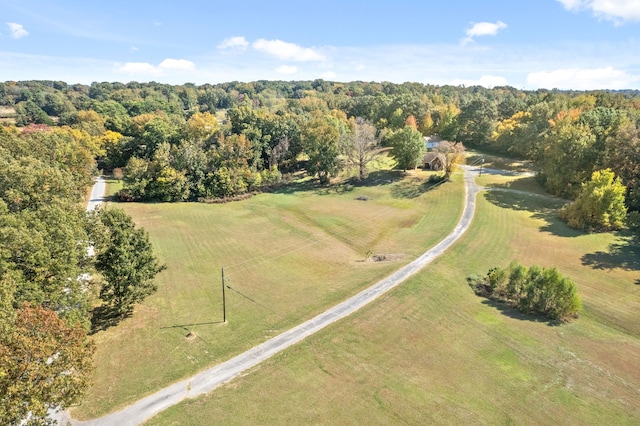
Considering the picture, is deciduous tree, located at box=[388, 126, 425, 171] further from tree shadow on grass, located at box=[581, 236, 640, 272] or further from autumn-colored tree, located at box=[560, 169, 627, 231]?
tree shadow on grass, located at box=[581, 236, 640, 272]

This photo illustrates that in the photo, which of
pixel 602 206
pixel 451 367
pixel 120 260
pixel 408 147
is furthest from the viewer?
pixel 408 147

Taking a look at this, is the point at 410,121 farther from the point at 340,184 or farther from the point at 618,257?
the point at 618,257

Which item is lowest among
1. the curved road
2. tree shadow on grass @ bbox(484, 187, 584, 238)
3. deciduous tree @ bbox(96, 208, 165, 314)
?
the curved road

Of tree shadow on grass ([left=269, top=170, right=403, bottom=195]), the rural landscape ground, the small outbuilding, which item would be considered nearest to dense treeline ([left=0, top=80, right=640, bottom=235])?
tree shadow on grass ([left=269, top=170, right=403, bottom=195])

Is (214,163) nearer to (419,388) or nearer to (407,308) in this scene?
(407,308)

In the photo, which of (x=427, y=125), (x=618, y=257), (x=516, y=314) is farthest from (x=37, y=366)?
(x=427, y=125)

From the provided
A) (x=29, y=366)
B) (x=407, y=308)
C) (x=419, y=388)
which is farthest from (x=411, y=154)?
(x=29, y=366)

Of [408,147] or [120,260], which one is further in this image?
[408,147]
